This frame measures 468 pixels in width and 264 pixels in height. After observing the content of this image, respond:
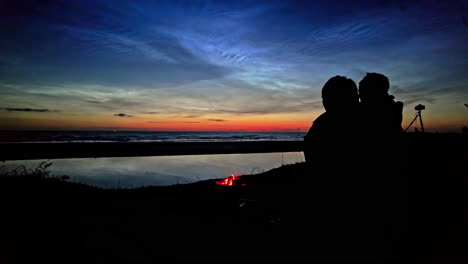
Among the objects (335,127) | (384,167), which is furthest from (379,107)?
(384,167)

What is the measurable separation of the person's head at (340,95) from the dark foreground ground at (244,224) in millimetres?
864

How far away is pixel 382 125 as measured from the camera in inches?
106

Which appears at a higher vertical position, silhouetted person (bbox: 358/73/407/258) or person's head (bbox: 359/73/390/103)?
person's head (bbox: 359/73/390/103)

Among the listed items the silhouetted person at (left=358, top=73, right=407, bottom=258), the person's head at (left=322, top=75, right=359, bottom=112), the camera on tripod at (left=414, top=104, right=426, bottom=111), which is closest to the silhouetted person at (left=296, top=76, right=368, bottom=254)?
the person's head at (left=322, top=75, right=359, bottom=112)

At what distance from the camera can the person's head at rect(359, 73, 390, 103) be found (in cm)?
304

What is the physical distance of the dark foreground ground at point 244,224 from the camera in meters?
2.79

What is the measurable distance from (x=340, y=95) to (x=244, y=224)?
4.29 m

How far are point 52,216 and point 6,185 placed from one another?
2.18 meters

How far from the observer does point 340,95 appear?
2924 millimetres

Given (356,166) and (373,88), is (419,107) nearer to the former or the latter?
(373,88)

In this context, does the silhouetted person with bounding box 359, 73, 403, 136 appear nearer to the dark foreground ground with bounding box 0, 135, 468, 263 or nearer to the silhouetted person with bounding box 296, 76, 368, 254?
the silhouetted person with bounding box 296, 76, 368, 254

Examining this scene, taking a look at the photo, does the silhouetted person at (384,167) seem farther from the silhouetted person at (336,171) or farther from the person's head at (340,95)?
the person's head at (340,95)

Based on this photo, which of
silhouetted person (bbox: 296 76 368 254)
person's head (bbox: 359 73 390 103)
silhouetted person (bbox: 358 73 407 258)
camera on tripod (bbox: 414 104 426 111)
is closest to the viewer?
silhouetted person (bbox: 358 73 407 258)

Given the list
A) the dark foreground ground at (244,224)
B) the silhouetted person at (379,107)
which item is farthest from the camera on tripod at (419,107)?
the silhouetted person at (379,107)
